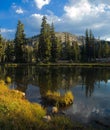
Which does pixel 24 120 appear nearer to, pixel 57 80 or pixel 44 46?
pixel 57 80

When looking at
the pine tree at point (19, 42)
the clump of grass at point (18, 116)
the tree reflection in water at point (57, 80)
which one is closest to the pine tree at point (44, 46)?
the pine tree at point (19, 42)

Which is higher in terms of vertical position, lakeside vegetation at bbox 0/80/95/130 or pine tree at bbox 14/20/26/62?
pine tree at bbox 14/20/26/62

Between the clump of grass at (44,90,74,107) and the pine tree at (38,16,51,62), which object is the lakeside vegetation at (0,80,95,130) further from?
the pine tree at (38,16,51,62)

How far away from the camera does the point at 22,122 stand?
Result: 11359 millimetres

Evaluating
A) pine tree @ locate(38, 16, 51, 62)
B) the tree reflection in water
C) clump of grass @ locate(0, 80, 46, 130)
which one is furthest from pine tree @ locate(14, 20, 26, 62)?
clump of grass @ locate(0, 80, 46, 130)

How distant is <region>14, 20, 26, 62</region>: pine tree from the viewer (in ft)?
297

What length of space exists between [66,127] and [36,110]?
3311 millimetres

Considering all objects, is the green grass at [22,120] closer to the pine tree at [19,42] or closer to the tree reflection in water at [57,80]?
the tree reflection in water at [57,80]

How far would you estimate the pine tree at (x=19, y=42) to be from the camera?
9062 centimetres

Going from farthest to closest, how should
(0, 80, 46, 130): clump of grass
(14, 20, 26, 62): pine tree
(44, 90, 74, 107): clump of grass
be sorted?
(14, 20, 26, 62): pine tree
(44, 90, 74, 107): clump of grass
(0, 80, 46, 130): clump of grass

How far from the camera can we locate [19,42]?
92750 millimetres

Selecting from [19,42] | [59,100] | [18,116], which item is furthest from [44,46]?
[18,116]

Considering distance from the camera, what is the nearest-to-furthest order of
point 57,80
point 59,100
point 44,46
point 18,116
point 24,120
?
point 24,120 < point 18,116 < point 59,100 < point 57,80 < point 44,46

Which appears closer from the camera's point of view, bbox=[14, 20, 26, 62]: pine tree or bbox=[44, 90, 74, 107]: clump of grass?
bbox=[44, 90, 74, 107]: clump of grass
